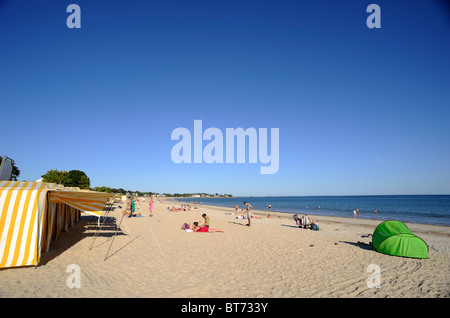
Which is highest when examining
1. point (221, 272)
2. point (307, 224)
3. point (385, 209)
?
point (221, 272)

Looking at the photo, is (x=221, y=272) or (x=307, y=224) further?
(x=307, y=224)

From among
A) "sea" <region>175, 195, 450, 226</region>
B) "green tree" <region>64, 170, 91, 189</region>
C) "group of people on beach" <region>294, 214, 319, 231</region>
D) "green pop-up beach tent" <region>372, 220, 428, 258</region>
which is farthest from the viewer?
"green tree" <region>64, 170, 91, 189</region>

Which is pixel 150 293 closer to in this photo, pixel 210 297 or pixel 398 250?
pixel 210 297

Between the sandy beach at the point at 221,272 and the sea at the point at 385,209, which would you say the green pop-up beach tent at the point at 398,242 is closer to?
the sandy beach at the point at 221,272

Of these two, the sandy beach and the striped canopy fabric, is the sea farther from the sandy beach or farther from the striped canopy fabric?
the striped canopy fabric

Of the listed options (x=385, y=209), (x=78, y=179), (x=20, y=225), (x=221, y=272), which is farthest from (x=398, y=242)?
(x=78, y=179)

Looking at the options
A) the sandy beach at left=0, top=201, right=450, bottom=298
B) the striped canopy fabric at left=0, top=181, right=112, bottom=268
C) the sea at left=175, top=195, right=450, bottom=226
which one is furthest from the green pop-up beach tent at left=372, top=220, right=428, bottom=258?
the sea at left=175, top=195, right=450, bottom=226

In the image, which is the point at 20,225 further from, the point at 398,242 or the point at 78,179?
the point at 78,179

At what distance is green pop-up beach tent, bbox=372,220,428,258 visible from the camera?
8.29 meters

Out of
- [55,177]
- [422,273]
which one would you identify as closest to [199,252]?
[422,273]

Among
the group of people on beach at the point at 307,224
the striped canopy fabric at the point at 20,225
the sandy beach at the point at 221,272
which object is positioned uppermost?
the striped canopy fabric at the point at 20,225

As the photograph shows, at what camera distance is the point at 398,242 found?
28.2ft

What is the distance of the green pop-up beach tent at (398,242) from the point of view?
27.2ft

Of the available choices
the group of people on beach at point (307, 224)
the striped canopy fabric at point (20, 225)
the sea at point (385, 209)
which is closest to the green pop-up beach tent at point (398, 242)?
the group of people on beach at point (307, 224)
